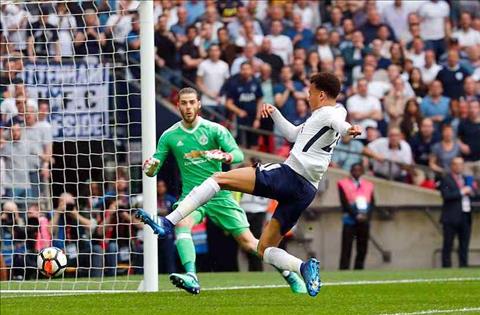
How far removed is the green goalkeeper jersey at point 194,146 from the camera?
1401cm

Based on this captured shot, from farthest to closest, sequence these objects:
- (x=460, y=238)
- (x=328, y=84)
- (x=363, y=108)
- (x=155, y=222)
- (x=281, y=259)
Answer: (x=363, y=108) → (x=460, y=238) → (x=281, y=259) → (x=328, y=84) → (x=155, y=222)

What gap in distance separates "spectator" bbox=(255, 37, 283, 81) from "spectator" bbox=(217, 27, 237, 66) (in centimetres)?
46

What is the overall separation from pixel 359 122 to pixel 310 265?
11.5 metres

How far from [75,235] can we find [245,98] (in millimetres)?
6205

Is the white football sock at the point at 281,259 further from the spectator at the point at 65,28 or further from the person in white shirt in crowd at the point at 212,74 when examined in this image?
the person in white shirt in crowd at the point at 212,74

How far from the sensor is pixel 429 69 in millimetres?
23984

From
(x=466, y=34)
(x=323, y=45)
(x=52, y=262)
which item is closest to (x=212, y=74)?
(x=323, y=45)

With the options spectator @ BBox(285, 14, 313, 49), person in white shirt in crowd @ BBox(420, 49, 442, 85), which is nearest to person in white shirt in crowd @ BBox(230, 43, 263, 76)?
spectator @ BBox(285, 14, 313, 49)

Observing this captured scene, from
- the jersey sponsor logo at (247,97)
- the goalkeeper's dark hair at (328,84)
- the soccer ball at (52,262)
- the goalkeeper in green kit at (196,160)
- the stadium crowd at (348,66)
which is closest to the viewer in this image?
the goalkeeper's dark hair at (328,84)

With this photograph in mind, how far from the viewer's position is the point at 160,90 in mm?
23000

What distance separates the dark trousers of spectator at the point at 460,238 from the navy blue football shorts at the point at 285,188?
11.1 m

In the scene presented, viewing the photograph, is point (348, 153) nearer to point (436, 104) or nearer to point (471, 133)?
point (436, 104)

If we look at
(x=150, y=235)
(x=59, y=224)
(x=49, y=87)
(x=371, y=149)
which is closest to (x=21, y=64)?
(x=49, y=87)

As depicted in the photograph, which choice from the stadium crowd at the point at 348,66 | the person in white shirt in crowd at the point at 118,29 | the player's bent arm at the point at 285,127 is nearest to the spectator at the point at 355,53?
the stadium crowd at the point at 348,66
